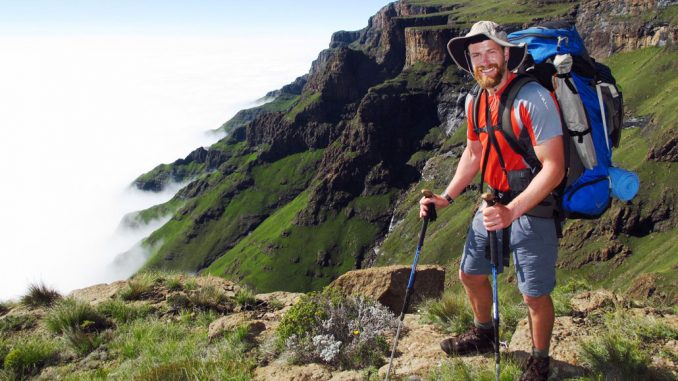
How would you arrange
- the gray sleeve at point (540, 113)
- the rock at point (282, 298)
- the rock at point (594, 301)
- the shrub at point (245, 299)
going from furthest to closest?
the rock at point (282, 298) < the shrub at point (245, 299) < the rock at point (594, 301) < the gray sleeve at point (540, 113)

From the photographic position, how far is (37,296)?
38.2ft

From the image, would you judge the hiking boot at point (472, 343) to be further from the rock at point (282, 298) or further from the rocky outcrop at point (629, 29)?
the rocky outcrop at point (629, 29)

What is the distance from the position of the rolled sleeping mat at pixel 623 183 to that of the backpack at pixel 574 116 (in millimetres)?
77

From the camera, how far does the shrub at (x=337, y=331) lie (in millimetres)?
6453

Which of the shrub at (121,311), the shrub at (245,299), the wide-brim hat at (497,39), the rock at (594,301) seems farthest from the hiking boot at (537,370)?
the shrub at (121,311)

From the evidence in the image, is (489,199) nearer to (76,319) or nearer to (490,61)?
(490,61)

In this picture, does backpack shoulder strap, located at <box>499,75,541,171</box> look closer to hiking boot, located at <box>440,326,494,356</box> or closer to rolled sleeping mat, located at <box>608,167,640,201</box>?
rolled sleeping mat, located at <box>608,167,640,201</box>

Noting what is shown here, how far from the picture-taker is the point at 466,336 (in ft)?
21.0

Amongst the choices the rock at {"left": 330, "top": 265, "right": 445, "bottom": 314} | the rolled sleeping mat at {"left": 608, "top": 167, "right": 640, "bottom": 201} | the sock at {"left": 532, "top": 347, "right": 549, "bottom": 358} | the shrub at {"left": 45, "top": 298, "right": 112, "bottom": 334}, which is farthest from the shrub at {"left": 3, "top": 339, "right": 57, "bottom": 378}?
the rolled sleeping mat at {"left": 608, "top": 167, "right": 640, "bottom": 201}

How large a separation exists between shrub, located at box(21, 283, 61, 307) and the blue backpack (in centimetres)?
1260

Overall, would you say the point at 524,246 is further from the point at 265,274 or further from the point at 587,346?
the point at 265,274

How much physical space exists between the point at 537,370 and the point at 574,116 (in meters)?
3.11

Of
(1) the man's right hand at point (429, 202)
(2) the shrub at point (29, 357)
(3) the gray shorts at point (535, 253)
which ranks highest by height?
(1) the man's right hand at point (429, 202)

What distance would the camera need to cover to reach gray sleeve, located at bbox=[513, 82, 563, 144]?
15.4ft
